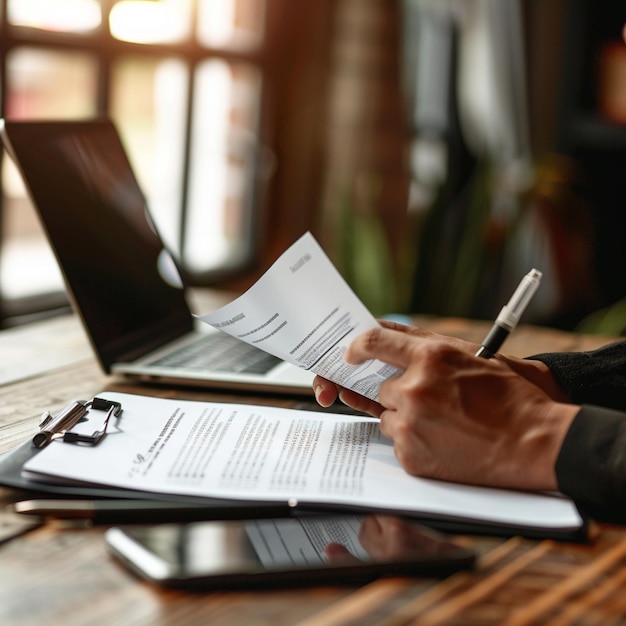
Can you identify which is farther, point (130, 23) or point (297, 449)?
point (130, 23)

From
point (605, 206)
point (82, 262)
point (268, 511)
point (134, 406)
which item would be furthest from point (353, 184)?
point (268, 511)

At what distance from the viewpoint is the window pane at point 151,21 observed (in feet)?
8.60

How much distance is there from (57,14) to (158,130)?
66 cm

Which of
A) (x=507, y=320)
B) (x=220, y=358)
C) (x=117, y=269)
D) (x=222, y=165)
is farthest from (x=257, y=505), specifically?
(x=222, y=165)

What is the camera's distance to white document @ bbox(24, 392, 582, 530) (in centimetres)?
74

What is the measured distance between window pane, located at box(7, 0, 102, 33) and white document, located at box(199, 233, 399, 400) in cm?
162

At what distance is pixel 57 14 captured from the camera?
7.98ft

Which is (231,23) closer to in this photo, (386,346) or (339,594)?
(386,346)

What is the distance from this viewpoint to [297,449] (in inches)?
33.9

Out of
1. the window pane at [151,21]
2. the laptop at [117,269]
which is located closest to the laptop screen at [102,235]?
the laptop at [117,269]

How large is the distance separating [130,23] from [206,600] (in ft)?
7.73

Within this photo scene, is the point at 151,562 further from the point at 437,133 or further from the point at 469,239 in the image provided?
the point at 437,133

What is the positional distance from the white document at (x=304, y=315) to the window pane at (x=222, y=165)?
7.51ft

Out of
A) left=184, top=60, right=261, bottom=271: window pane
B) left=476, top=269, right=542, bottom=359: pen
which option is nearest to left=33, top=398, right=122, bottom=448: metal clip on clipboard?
left=476, top=269, right=542, bottom=359: pen
